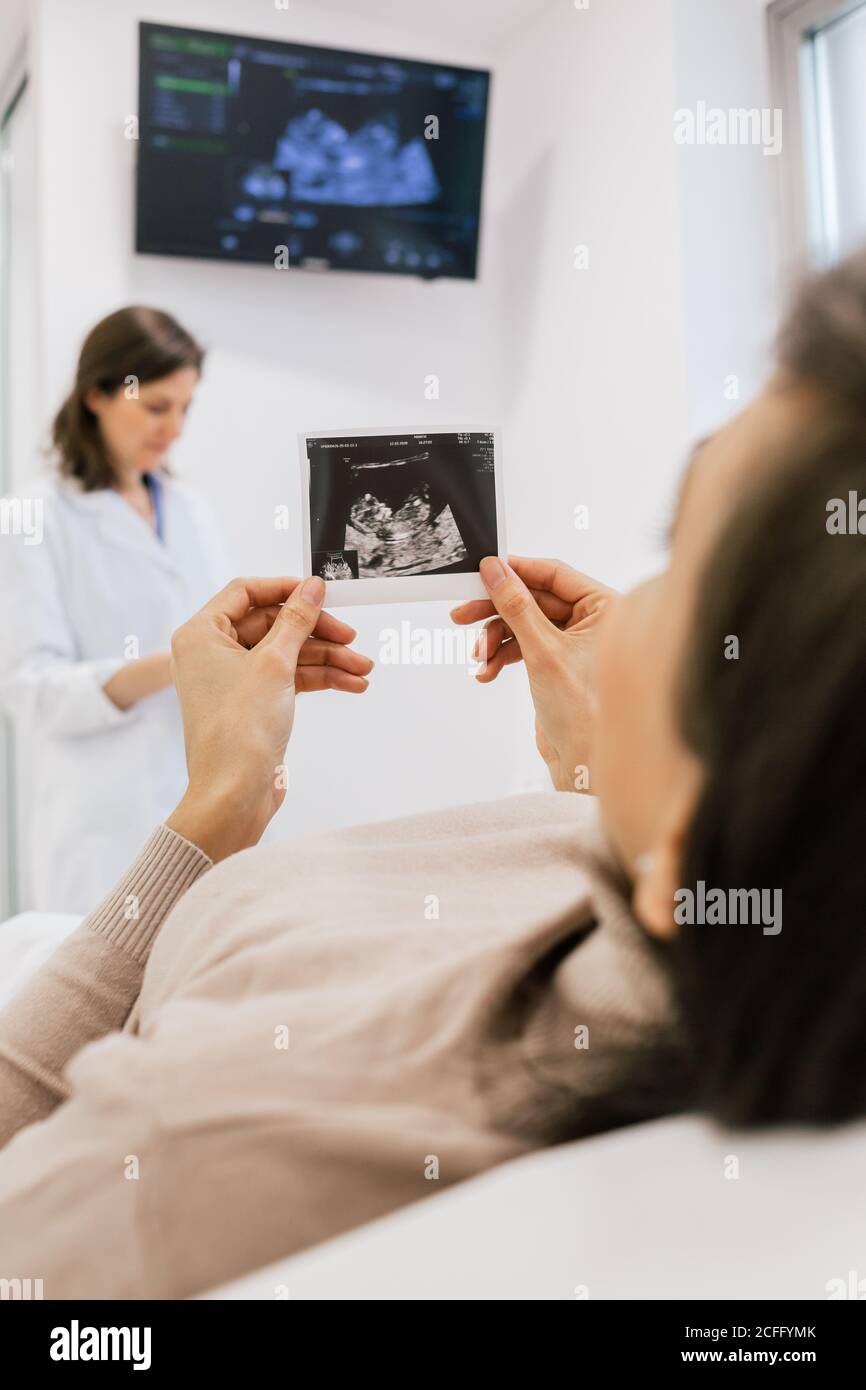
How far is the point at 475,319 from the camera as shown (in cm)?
320

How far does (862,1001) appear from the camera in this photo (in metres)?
0.42

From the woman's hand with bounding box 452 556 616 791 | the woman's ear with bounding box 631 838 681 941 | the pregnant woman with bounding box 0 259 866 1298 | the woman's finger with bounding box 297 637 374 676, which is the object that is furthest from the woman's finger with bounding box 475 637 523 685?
the woman's ear with bounding box 631 838 681 941

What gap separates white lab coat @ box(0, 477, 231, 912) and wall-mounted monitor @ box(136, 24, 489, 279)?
0.86m

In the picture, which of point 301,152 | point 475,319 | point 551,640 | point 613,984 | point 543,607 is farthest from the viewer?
point 475,319

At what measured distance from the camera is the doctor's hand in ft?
3.00

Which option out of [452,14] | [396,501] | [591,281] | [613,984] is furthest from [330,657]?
[452,14]

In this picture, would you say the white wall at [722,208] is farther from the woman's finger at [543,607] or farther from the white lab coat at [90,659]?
the woman's finger at [543,607]

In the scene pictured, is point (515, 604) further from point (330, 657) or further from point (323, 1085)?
point (323, 1085)

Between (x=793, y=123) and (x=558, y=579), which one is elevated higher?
(x=793, y=123)

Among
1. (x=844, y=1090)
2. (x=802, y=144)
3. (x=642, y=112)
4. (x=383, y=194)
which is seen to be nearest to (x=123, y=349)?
(x=383, y=194)

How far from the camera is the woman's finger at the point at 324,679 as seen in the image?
1095mm

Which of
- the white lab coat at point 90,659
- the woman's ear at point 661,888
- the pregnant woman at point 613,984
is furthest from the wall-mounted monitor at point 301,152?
the woman's ear at point 661,888

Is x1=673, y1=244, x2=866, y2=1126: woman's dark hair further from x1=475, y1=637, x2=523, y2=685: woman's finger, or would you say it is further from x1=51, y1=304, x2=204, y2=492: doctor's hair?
x1=51, y1=304, x2=204, y2=492: doctor's hair

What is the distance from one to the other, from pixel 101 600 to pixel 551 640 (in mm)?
1438
